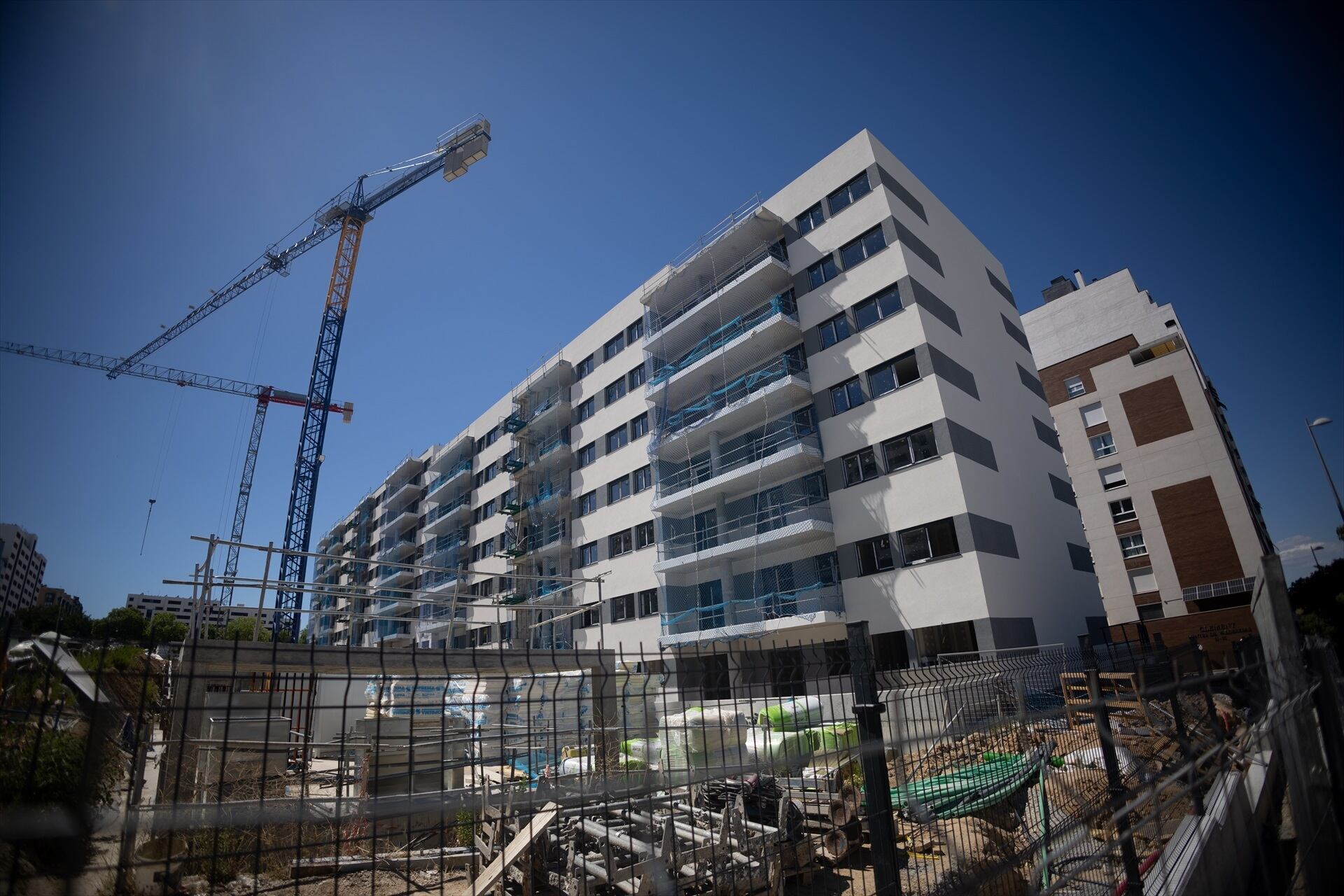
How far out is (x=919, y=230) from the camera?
2444 centimetres

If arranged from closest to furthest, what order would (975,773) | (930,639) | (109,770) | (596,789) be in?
(596,789) → (109,770) → (975,773) → (930,639)

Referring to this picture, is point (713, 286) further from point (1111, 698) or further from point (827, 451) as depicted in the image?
point (1111, 698)

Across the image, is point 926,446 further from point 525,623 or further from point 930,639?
point 525,623

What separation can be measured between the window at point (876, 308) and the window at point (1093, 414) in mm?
27558

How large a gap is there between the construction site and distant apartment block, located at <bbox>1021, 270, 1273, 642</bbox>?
1565 centimetres

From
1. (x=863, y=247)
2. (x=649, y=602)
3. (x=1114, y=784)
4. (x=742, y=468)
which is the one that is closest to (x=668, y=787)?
(x=1114, y=784)

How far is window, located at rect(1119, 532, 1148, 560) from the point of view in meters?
39.8

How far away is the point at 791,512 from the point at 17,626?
21935 millimetres

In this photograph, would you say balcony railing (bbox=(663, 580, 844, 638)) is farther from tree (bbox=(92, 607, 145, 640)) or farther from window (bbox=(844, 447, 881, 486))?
tree (bbox=(92, 607, 145, 640))

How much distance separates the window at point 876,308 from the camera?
22.5 m

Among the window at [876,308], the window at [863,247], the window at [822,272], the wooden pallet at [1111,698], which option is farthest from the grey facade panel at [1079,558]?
the window at [822,272]

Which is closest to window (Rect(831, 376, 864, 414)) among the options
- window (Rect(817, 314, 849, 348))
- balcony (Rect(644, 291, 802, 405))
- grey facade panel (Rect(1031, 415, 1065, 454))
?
window (Rect(817, 314, 849, 348))

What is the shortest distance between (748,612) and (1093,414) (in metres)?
32.3

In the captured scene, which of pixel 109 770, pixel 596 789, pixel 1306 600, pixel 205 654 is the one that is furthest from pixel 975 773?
pixel 1306 600
